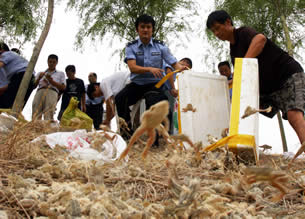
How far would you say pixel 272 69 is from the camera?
297 cm

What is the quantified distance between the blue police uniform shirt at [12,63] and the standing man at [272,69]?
322 centimetres

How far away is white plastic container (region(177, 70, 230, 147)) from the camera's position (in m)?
2.58

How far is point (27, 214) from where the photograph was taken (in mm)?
1035

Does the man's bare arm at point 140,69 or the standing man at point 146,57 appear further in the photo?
the standing man at point 146,57

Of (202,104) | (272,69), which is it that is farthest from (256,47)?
(202,104)

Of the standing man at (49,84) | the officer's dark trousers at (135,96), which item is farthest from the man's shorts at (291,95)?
the standing man at (49,84)

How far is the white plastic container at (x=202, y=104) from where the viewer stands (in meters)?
2.58

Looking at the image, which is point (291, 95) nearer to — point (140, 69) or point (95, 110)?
point (140, 69)

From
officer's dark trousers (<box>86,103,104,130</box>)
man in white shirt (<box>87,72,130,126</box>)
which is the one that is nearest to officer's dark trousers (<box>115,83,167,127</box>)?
man in white shirt (<box>87,72,130,126</box>)

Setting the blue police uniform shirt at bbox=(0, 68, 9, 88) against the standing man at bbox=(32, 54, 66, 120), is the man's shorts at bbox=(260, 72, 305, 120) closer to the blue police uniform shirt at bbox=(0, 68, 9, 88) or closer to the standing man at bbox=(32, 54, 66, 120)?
the standing man at bbox=(32, 54, 66, 120)

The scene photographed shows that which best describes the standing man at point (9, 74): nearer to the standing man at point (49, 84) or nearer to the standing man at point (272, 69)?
the standing man at point (49, 84)

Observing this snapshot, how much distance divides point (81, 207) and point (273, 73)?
2.43 meters

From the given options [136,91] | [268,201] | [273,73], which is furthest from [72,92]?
[268,201]

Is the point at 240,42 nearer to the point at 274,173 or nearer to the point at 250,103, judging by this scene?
the point at 250,103
